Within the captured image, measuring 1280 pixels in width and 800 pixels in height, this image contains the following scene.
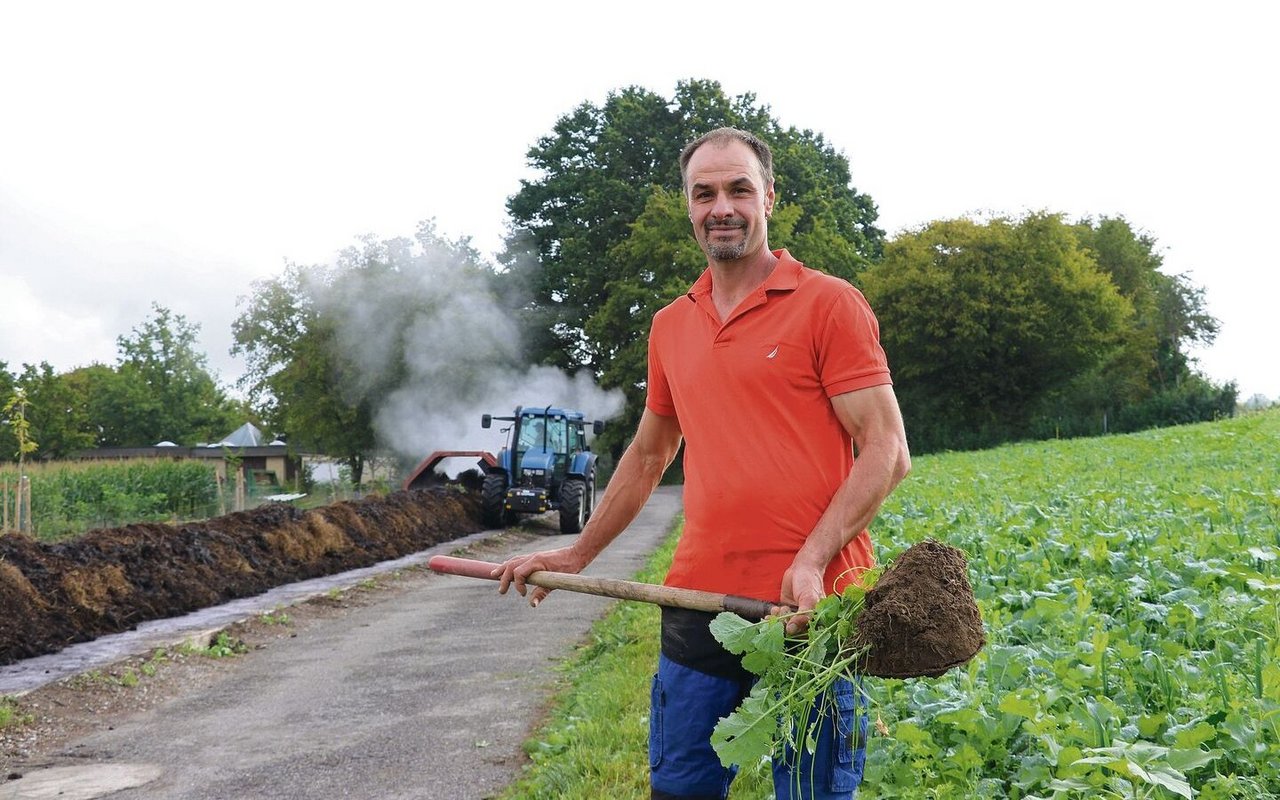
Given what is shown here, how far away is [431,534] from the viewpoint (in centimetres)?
1852

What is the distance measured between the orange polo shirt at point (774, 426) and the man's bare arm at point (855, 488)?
0.05 meters

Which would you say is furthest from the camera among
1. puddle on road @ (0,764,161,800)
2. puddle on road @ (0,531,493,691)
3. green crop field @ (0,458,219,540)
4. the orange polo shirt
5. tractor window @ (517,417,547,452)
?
tractor window @ (517,417,547,452)

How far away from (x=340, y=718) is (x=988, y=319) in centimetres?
3909

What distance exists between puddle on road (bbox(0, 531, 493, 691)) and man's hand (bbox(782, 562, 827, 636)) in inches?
184

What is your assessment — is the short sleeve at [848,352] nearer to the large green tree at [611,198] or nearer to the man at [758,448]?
the man at [758,448]

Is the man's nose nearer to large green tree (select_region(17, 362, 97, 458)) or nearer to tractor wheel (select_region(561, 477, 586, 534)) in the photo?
tractor wheel (select_region(561, 477, 586, 534))

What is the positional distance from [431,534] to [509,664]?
10.6 m

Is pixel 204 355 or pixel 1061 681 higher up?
pixel 204 355

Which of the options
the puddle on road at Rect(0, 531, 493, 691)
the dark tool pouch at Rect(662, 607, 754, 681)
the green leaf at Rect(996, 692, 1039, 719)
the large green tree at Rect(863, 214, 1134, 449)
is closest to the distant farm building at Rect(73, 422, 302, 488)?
the large green tree at Rect(863, 214, 1134, 449)

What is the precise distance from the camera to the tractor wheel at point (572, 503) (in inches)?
834

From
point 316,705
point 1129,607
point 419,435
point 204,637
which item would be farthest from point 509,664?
point 419,435

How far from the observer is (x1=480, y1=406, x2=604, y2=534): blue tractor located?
68.5 ft

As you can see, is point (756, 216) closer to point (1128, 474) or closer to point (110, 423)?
point (1128, 474)

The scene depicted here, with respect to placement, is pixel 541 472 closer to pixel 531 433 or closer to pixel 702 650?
pixel 531 433
